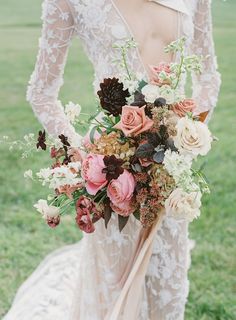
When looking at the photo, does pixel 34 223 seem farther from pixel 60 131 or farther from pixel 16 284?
pixel 60 131

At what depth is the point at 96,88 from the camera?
10.7 ft

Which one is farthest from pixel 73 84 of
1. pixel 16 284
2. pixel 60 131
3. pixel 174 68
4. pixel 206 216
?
pixel 174 68

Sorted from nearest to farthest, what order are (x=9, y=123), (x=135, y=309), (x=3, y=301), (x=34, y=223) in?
(x=135, y=309) → (x=3, y=301) → (x=34, y=223) → (x=9, y=123)

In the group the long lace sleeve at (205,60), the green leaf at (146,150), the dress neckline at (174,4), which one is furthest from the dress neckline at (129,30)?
the green leaf at (146,150)

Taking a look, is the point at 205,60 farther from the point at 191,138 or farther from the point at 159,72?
the point at 191,138

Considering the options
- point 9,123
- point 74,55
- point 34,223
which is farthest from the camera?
point 74,55

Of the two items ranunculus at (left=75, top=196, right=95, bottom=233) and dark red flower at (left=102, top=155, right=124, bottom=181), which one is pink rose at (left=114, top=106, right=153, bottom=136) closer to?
dark red flower at (left=102, top=155, right=124, bottom=181)

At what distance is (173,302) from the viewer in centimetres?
338

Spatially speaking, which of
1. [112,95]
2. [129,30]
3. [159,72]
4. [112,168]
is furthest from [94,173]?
[129,30]

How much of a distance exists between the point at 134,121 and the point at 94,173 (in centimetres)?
22

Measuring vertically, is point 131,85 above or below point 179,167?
above

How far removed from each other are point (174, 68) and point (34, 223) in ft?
10.9

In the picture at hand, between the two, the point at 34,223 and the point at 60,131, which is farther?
the point at 34,223

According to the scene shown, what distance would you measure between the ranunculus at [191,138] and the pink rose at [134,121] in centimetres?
12
